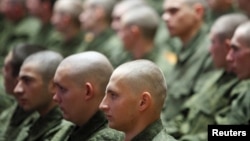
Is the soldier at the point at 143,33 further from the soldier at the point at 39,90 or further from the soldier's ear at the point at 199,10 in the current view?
the soldier at the point at 39,90

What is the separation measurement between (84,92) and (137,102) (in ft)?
1.77

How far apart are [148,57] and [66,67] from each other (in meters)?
2.35

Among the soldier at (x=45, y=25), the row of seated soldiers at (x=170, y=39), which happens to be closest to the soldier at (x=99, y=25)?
the row of seated soldiers at (x=170, y=39)

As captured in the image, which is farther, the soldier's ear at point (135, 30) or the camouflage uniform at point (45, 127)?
the soldier's ear at point (135, 30)

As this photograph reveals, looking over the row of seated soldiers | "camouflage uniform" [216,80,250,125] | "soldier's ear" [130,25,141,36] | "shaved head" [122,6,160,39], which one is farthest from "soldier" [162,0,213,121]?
"camouflage uniform" [216,80,250,125]

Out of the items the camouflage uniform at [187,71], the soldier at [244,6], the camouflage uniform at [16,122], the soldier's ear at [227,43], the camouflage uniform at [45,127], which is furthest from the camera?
the soldier at [244,6]

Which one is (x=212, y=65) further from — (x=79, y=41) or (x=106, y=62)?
(x=79, y=41)

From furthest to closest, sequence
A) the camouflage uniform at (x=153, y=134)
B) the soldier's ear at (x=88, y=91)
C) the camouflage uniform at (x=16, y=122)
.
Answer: the camouflage uniform at (x=16, y=122) → the soldier's ear at (x=88, y=91) → the camouflage uniform at (x=153, y=134)

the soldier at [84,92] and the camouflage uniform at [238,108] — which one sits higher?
the soldier at [84,92]

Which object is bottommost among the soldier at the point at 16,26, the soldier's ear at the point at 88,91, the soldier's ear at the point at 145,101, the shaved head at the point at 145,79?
the soldier at the point at 16,26

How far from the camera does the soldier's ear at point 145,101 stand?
3.91 metres

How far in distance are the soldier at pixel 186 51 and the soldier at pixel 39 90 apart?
4.04 ft

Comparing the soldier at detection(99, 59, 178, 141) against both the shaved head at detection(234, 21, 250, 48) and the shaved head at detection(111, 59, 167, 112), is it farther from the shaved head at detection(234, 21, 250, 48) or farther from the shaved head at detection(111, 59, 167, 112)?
the shaved head at detection(234, 21, 250, 48)

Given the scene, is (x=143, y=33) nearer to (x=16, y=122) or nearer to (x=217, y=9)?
(x=217, y=9)
